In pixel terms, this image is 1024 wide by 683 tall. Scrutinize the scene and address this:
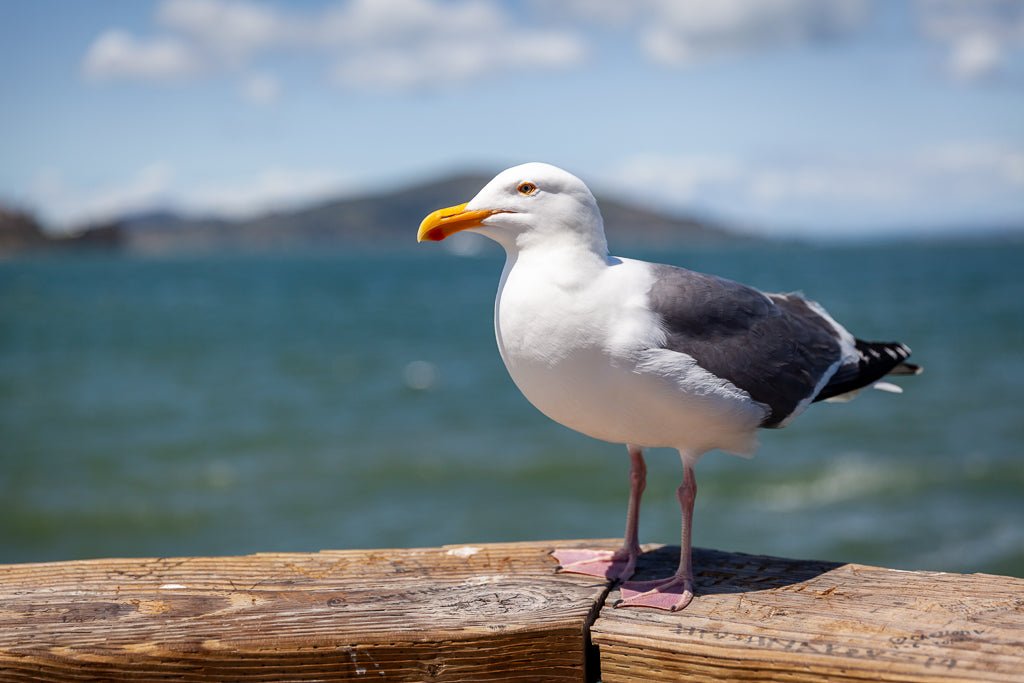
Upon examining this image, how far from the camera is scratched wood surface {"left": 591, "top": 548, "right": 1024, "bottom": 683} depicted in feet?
7.27

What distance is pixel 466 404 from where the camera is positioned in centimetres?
1861

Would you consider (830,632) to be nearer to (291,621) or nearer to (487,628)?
(487,628)

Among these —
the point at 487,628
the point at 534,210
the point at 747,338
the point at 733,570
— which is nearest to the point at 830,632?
the point at 733,570

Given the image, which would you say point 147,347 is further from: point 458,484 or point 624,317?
point 624,317

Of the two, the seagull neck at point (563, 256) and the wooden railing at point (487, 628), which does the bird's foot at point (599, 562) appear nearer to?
the wooden railing at point (487, 628)

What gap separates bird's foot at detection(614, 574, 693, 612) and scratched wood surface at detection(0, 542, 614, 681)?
88 mm

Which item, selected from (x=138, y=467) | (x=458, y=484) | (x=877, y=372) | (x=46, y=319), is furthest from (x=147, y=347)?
(x=877, y=372)

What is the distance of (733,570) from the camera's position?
10.2 ft

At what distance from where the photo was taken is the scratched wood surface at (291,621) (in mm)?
2352

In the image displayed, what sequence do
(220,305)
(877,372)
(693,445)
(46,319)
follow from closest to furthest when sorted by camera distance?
(693,445) < (877,372) < (46,319) < (220,305)

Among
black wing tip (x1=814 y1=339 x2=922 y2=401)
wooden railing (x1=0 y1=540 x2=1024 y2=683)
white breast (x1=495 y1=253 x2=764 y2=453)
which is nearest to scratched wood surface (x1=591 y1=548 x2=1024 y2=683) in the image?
wooden railing (x1=0 y1=540 x2=1024 y2=683)

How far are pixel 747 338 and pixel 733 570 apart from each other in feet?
2.58

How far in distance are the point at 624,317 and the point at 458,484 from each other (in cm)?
970

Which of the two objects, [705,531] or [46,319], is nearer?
[705,531]
